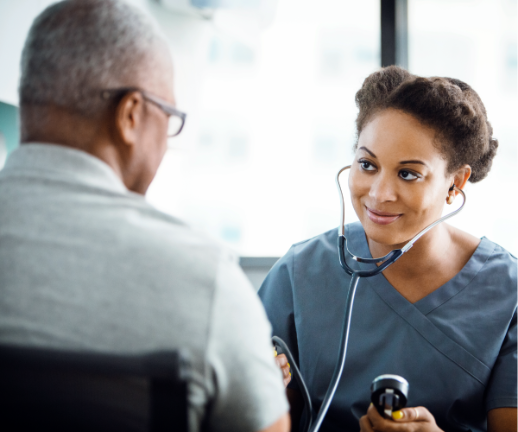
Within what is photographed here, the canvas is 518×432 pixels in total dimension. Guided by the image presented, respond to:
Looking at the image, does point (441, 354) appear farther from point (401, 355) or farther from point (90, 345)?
point (90, 345)

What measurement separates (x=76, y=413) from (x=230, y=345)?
0.15 m

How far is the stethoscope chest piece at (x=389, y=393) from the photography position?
739 millimetres

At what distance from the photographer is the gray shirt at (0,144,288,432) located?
1.52 feet

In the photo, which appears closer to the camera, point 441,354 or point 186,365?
point 186,365

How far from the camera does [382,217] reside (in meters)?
1.09

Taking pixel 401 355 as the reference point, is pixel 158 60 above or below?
above

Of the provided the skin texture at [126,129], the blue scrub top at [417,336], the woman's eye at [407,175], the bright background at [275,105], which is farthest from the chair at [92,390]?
the bright background at [275,105]

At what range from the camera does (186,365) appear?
1.33 feet

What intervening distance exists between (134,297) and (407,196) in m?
0.75

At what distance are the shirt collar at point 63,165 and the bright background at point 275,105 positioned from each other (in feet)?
4.51

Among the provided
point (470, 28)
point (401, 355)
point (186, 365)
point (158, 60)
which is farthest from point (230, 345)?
point (470, 28)

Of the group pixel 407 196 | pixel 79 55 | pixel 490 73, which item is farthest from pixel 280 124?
pixel 79 55

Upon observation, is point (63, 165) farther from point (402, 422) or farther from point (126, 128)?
point (402, 422)

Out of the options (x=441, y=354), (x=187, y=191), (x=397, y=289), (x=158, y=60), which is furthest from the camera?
(x=187, y=191)
